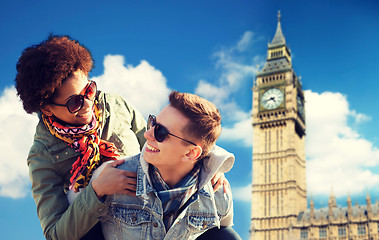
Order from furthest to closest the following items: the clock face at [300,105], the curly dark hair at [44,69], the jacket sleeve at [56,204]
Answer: the clock face at [300,105]
the curly dark hair at [44,69]
the jacket sleeve at [56,204]

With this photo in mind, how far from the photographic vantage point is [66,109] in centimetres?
261

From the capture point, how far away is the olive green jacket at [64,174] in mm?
2445

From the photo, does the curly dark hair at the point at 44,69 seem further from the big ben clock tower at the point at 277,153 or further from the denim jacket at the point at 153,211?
the big ben clock tower at the point at 277,153

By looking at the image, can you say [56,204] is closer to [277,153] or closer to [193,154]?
[193,154]

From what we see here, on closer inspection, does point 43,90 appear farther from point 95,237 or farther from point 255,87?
point 255,87

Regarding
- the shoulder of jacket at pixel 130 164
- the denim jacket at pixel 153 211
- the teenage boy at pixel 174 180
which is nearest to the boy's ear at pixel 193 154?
the teenage boy at pixel 174 180

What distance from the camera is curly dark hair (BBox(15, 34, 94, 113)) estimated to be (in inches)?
101

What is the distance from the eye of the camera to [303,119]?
4422 centimetres

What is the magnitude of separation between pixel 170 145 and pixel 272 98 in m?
40.1

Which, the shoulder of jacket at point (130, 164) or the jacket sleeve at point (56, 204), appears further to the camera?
the shoulder of jacket at point (130, 164)

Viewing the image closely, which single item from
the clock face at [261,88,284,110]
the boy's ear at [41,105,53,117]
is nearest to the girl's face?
the boy's ear at [41,105,53,117]

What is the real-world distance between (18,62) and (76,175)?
737 millimetres

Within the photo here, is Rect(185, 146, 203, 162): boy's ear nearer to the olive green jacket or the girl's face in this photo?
the olive green jacket

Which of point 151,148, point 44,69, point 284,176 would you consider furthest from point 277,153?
point 44,69
